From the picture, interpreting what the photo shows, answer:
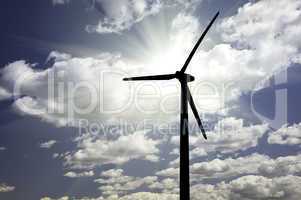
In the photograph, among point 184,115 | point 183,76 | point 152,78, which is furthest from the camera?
point 152,78

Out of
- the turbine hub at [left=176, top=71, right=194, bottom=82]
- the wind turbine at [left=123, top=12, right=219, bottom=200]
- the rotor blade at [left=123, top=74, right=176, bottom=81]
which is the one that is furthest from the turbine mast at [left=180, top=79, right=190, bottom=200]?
the rotor blade at [left=123, top=74, right=176, bottom=81]

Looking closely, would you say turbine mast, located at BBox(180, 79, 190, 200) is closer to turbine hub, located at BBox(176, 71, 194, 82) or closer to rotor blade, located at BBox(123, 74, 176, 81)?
turbine hub, located at BBox(176, 71, 194, 82)

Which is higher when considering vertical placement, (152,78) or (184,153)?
(152,78)

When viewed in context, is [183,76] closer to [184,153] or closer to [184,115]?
[184,115]

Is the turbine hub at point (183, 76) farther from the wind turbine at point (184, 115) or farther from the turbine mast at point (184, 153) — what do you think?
the turbine mast at point (184, 153)

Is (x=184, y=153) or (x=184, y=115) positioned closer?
(x=184, y=153)

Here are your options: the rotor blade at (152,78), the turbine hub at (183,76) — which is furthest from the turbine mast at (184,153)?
the rotor blade at (152,78)

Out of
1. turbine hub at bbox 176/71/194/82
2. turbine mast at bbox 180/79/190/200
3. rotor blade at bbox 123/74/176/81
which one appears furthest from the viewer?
rotor blade at bbox 123/74/176/81

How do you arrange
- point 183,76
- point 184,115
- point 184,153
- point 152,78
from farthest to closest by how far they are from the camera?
point 152,78, point 183,76, point 184,115, point 184,153

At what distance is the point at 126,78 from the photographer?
95625mm

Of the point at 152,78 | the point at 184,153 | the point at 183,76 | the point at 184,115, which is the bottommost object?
the point at 184,153

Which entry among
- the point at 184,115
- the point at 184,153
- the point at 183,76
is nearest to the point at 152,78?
the point at 183,76

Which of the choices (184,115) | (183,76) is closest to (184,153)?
(184,115)

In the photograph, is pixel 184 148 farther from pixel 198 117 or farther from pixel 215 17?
pixel 215 17
